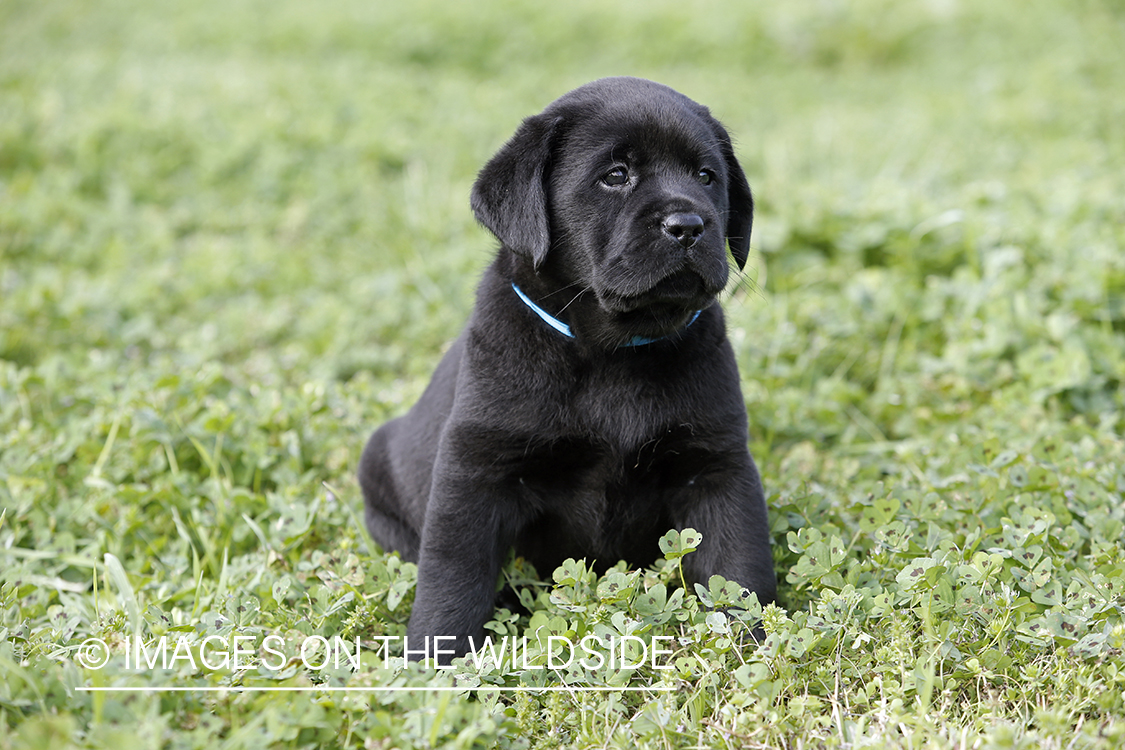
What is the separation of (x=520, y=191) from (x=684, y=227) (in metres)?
0.48

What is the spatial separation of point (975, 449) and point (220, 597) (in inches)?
98.8

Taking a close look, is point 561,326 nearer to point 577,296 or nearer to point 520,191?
point 577,296

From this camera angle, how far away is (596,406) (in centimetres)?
256

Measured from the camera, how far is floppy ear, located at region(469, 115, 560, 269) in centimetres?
256

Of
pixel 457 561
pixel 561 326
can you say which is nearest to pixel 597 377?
pixel 561 326

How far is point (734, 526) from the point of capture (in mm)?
2555

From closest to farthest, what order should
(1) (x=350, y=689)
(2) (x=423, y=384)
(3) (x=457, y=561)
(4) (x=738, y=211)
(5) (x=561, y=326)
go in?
(1) (x=350, y=689) < (3) (x=457, y=561) < (5) (x=561, y=326) < (4) (x=738, y=211) < (2) (x=423, y=384)

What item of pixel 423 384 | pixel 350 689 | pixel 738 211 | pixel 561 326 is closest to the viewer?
pixel 350 689

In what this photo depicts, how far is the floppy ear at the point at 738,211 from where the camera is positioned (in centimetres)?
296

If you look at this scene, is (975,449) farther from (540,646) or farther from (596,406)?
(540,646)

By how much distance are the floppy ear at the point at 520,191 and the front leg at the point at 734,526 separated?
76 centimetres

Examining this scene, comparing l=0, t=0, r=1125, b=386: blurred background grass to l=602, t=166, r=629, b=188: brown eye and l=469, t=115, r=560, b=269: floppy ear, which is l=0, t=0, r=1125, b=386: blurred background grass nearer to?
l=602, t=166, r=629, b=188: brown eye

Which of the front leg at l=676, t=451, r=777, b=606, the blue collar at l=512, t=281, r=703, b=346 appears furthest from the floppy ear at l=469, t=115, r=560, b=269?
the front leg at l=676, t=451, r=777, b=606

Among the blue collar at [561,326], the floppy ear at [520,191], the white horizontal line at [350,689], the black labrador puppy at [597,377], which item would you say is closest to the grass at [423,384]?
the white horizontal line at [350,689]
